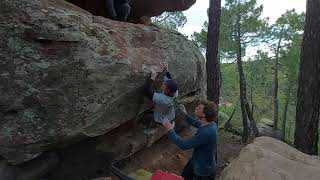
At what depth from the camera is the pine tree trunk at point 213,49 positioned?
44.1 feet

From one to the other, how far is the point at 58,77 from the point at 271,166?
13.5 ft

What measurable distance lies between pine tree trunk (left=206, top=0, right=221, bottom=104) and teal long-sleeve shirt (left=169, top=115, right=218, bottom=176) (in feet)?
25.1

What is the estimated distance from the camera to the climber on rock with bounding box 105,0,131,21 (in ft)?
→ 29.0

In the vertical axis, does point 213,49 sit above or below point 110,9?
below

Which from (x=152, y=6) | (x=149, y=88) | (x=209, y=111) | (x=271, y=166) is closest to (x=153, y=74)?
(x=149, y=88)

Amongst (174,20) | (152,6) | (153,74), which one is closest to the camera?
(153,74)

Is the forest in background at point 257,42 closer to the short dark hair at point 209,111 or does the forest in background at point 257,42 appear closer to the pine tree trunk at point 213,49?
the pine tree trunk at point 213,49

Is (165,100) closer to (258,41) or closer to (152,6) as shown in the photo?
(152,6)

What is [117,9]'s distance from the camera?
9188 millimetres

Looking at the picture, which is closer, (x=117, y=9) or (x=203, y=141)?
(x=203, y=141)

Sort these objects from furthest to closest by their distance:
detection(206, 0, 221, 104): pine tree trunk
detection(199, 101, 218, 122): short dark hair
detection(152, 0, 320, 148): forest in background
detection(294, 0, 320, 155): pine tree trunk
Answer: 1. detection(152, 0, 320, 148): forest in background
2. detection(206, 0, 221, 104): pine tree trunk
3. detection(294, 0, 320, 155): pine tree trunk
4. detection(199, 101, 218, 122): short dark hair

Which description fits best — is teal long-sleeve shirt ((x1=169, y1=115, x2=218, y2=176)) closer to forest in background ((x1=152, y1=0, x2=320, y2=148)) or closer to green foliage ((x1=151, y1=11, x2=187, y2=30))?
forest in background ((x1=152, y1=0, x2=320, y2=148))

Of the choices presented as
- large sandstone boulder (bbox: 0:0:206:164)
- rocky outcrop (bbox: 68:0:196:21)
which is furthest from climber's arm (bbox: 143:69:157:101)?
rocky outcrop (bbox: 68:0:196:21)

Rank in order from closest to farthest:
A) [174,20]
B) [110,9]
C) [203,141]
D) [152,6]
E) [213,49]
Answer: [203,141], [110,9], [152,6], [213,49], [174,20]
